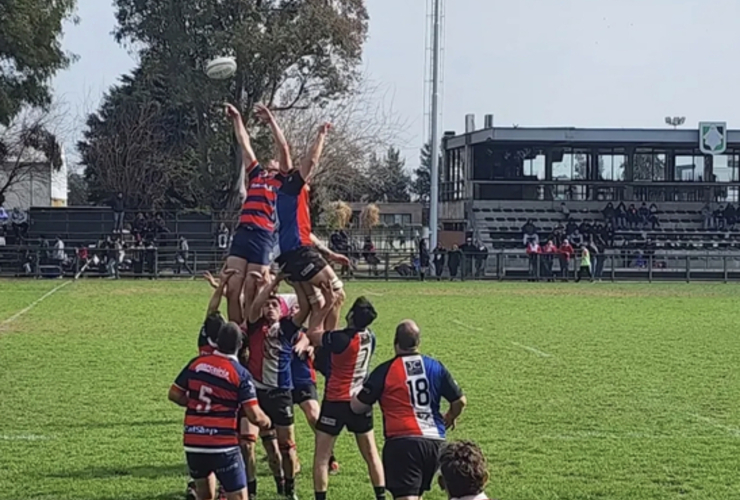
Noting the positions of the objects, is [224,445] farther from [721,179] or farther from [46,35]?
[721,179]

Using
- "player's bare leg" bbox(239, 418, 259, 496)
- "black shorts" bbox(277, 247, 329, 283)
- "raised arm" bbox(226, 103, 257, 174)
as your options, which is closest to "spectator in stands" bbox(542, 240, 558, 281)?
"raised arm" bbox(226, 103, 257, 174)

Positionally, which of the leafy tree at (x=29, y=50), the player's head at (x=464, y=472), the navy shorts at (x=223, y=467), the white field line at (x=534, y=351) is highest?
the leafy tree at (x=29, y=50)

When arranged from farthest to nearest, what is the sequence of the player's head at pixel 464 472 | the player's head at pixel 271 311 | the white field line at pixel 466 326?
the white field line at pixel 466 326 → the player's head at pixel 271 311 → the player's head at pixel 464 472

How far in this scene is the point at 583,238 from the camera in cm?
4597

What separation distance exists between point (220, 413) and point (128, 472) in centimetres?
272

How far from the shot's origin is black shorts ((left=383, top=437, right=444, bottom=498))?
6.88m

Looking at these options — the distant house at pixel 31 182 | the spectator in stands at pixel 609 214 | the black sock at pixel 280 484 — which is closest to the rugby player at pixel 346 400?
the black sock at pixel 280 484

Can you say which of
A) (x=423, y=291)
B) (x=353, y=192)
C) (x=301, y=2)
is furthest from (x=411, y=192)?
(x=423, y=291)

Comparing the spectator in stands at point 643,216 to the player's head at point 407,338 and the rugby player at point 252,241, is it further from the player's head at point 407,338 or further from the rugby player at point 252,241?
the player's head at point 407,338

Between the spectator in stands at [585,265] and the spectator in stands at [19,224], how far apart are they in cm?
2062

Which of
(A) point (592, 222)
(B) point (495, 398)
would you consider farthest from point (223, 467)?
(A) point (592, 222)

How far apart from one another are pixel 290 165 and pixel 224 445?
312 centimetres

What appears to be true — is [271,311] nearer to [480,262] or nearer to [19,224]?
[480,262]

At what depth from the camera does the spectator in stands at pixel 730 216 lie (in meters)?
51.7
